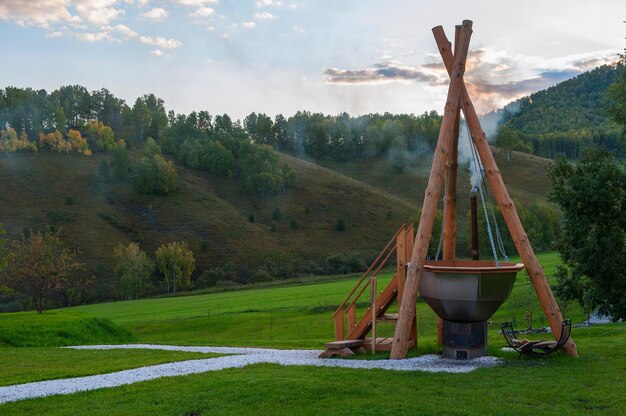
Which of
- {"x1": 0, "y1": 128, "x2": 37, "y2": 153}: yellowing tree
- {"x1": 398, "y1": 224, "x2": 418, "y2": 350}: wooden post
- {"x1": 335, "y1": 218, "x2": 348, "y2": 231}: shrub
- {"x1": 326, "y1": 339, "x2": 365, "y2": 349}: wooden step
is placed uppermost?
{"x1": 0, "y1": 128, "x2": 37, "y2": 153}: yellowing tree

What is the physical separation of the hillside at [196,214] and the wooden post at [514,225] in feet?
266

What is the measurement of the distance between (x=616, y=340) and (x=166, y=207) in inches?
4063

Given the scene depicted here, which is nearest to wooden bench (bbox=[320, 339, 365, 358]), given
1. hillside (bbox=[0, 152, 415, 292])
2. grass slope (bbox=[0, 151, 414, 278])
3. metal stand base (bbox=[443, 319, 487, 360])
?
metal stand base (bbox=[443, 319, 487, 360])

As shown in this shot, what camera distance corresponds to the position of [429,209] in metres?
17.6

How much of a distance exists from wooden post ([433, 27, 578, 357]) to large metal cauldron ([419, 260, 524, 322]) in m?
0.66

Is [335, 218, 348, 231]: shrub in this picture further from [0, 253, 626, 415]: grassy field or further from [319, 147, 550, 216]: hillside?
[0, 253, 626, 415]: grassy field

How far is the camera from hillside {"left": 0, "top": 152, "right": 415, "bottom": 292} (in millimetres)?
102438

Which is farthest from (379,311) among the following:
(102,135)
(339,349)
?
(102,135)

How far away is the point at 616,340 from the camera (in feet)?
69.3

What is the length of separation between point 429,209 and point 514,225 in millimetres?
2384

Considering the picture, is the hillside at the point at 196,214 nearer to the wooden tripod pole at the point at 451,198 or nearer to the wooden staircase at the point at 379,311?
the wooden staircase at the point at 379,311

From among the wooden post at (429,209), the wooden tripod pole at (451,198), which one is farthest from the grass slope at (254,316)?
the wooden post at (429,209)

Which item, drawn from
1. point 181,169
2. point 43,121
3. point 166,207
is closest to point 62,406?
point 166,207

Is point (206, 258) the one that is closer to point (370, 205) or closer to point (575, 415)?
point (370, 205)
